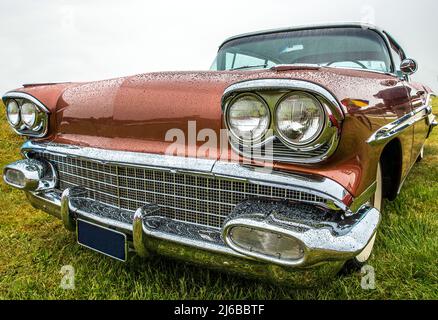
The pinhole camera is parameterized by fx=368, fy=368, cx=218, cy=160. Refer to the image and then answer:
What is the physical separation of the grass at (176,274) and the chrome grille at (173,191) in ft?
1.12

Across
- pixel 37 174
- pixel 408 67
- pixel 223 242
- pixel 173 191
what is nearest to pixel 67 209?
pixel 37 174

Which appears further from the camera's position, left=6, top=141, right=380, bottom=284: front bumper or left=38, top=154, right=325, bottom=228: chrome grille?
left=38, top=154, right=325, bottom=228: chrome grille

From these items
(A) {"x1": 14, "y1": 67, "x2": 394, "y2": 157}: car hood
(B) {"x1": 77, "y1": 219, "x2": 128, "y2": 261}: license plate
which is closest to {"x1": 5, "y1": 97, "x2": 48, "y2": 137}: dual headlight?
(A) {"x1": 14, "y1": 67, "x2": 394, "y2": 157}: car hood

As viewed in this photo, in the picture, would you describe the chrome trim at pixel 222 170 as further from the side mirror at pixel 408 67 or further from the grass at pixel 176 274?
the side mirror at pixel 408 67

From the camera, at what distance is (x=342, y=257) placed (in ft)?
4.00

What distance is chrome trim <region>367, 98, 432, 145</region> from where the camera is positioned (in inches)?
57.6

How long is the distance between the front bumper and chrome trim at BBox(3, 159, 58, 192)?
1.60 feet

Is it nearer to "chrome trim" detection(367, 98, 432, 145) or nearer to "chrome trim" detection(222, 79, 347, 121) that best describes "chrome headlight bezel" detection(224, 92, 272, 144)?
"chrome trim" detection(222, 79, 347, 121)

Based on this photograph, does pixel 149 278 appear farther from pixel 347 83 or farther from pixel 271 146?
pixel 347 83

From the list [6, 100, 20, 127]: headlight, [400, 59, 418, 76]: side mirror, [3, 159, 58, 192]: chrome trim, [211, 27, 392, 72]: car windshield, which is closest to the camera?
[3, 159, 58, 192]: chrome trim

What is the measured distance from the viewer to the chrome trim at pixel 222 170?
1.26 metres

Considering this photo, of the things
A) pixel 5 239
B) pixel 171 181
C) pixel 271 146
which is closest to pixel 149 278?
pixel 171 181
